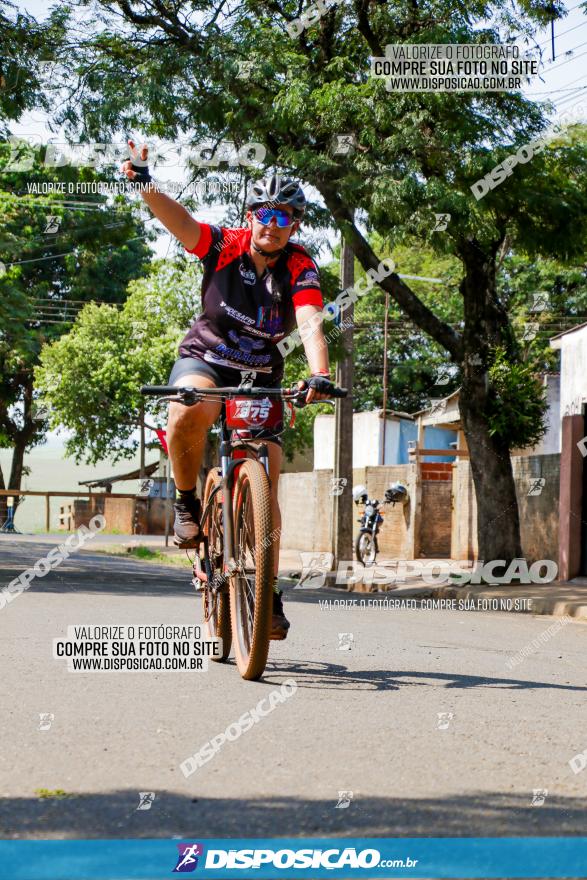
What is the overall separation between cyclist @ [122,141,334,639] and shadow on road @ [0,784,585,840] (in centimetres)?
239

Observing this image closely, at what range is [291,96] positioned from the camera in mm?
15906

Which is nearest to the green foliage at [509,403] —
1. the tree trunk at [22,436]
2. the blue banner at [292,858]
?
the blue banner at [292,858]

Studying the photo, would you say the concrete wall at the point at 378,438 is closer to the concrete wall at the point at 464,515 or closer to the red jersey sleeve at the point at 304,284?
the concrete wall at the point at 464,515

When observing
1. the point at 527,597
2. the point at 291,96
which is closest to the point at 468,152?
the point at 291,96

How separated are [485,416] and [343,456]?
12.1 feet

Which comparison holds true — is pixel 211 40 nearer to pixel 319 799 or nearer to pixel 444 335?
pixel 444 335

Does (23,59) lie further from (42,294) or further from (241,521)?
(42,294)

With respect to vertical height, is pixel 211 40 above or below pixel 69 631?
above

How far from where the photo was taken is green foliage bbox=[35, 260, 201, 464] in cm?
4447

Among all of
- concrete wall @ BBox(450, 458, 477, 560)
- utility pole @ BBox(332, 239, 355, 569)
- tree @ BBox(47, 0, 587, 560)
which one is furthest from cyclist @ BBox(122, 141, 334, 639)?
concrete wall @ BBox(450, 458, 477, 560)

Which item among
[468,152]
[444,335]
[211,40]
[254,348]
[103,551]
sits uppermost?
[211,40]

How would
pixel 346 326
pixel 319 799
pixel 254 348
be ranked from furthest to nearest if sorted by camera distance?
pixel 346 326, pixel 254 348, pixel 319 799

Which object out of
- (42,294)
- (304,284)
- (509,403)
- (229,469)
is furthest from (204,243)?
(42,294)

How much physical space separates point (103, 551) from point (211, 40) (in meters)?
15.8
